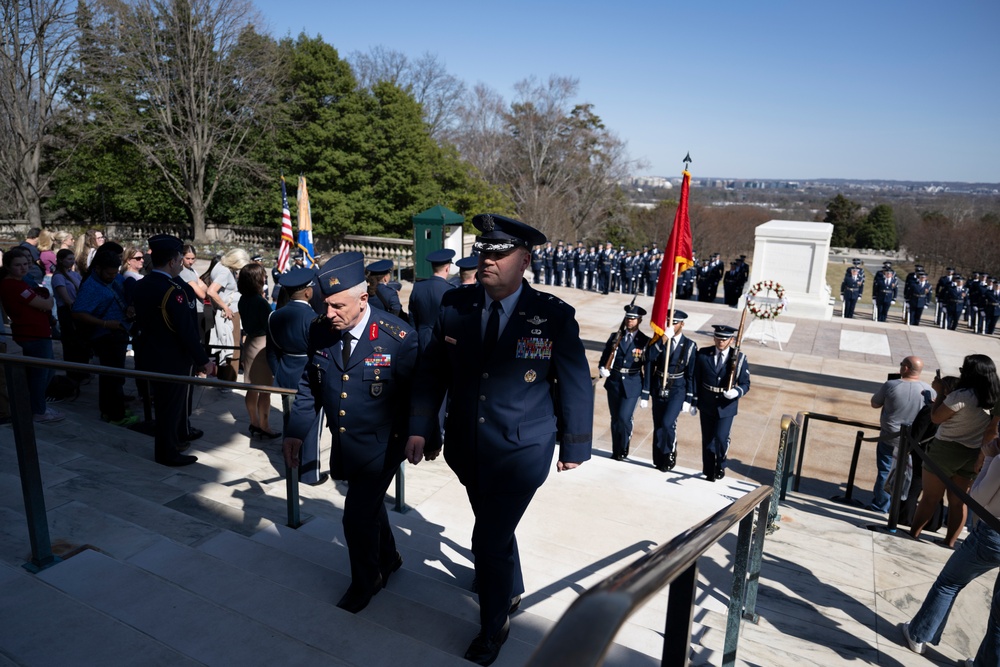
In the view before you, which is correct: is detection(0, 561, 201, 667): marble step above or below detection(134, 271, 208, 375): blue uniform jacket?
below

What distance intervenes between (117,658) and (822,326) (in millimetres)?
18019

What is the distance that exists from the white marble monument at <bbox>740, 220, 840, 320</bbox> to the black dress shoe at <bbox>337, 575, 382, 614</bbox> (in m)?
17.8

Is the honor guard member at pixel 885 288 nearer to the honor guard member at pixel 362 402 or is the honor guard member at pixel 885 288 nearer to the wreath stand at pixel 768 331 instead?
the wreath stand at pixel 768 331

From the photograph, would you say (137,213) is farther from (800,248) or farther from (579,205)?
(800,248)

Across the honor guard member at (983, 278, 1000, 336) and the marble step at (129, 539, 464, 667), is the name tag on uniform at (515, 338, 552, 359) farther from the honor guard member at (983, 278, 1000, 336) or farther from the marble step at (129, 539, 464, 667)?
the honor guard member at (983, 278, 1000, 336)

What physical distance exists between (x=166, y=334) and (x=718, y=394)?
5.16 metres

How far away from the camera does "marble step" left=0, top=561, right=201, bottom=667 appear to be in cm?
254

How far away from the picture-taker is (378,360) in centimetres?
326

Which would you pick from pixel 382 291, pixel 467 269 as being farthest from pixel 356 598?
pixel 467 269

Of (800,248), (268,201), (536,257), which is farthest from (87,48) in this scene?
(800,248)

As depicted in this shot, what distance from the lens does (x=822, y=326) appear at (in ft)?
57.9

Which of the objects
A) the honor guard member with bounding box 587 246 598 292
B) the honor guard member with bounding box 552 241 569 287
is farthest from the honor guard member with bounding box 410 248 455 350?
the honor guard member with bounding box 552 241 569 287

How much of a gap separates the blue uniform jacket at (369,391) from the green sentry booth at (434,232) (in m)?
16.3

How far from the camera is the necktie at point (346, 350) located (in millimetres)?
3258
